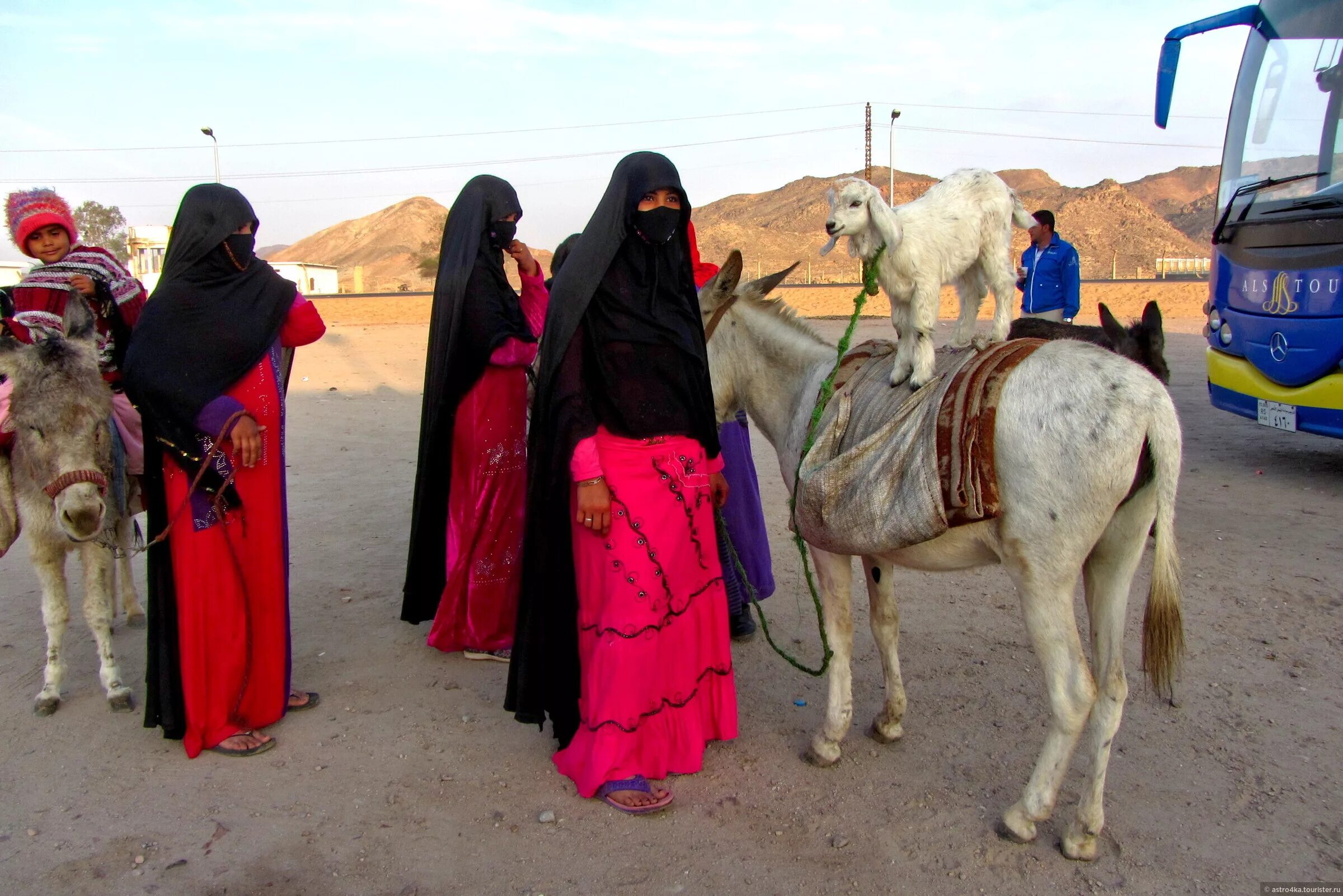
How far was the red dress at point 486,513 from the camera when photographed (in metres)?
4.09

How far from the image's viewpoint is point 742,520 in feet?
14.2

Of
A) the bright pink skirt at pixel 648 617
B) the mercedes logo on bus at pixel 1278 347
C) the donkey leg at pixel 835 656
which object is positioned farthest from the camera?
the mercedes logo on bus at pixel 1278 347

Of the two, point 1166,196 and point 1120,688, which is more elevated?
point 1166,196

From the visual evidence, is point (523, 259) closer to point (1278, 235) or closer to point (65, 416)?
point (65, 416)

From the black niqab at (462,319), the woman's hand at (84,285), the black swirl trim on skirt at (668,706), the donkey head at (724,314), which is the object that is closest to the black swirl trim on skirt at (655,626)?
the black swirl trim on skirt at (668,706)

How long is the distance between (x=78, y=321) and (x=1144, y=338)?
603 centimetres

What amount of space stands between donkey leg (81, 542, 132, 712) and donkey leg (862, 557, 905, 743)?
317cm

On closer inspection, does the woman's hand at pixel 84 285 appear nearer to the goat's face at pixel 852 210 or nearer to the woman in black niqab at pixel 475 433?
the woman in black niqab at pixel 475 433

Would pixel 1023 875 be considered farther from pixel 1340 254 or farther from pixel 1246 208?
pixel 1246 208

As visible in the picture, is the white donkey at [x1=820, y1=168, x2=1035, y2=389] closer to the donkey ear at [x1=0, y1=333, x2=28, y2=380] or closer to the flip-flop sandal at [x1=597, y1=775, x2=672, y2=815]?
the flip-flop sandal at [x1=597, y1=775, x2=672, y2=815]

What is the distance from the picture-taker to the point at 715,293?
3492 mm

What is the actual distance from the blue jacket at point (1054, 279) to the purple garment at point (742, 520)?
5.16m

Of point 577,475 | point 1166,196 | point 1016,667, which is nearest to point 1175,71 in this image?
point 1016,667

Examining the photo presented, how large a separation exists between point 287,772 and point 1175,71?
7327mm
